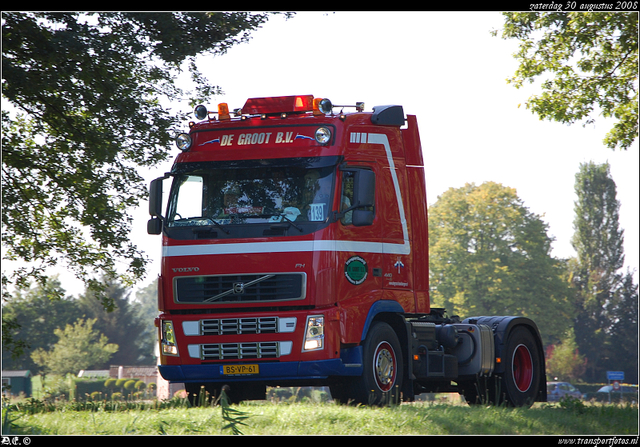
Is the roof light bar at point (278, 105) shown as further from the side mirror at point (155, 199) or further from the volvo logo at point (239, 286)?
the volvo logo at point (239, 286)

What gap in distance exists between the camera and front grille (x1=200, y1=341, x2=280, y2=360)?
945 cm

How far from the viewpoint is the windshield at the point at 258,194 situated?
9.55 m

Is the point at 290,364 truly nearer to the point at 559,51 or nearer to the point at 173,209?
the point at 173,209

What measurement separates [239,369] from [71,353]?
5162 cm

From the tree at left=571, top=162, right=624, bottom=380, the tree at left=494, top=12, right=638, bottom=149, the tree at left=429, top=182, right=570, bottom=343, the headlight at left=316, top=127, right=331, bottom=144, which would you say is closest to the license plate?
the headlight at left=316, top=127, right=331, bottom=144

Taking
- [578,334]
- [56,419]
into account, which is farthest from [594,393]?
[56,419]

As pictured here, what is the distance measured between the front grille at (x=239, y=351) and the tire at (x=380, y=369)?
1.16 metres

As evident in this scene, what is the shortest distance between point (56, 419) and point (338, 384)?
343 cm

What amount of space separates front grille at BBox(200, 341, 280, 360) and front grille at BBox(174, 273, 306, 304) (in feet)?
1.82

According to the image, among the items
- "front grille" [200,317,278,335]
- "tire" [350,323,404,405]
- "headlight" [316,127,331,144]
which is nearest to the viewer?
"front grille" [200,317,278,335]

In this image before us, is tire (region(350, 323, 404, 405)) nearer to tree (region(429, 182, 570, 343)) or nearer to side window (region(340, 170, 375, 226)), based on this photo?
side window (region(340, 170, 375, 226))

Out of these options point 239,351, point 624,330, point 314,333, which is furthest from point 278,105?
point 624,330

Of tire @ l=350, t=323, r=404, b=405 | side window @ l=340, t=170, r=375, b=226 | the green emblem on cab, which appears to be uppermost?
side window @ l=340, t=170, r=375, b=226

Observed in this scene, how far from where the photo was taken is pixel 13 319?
13.9m
